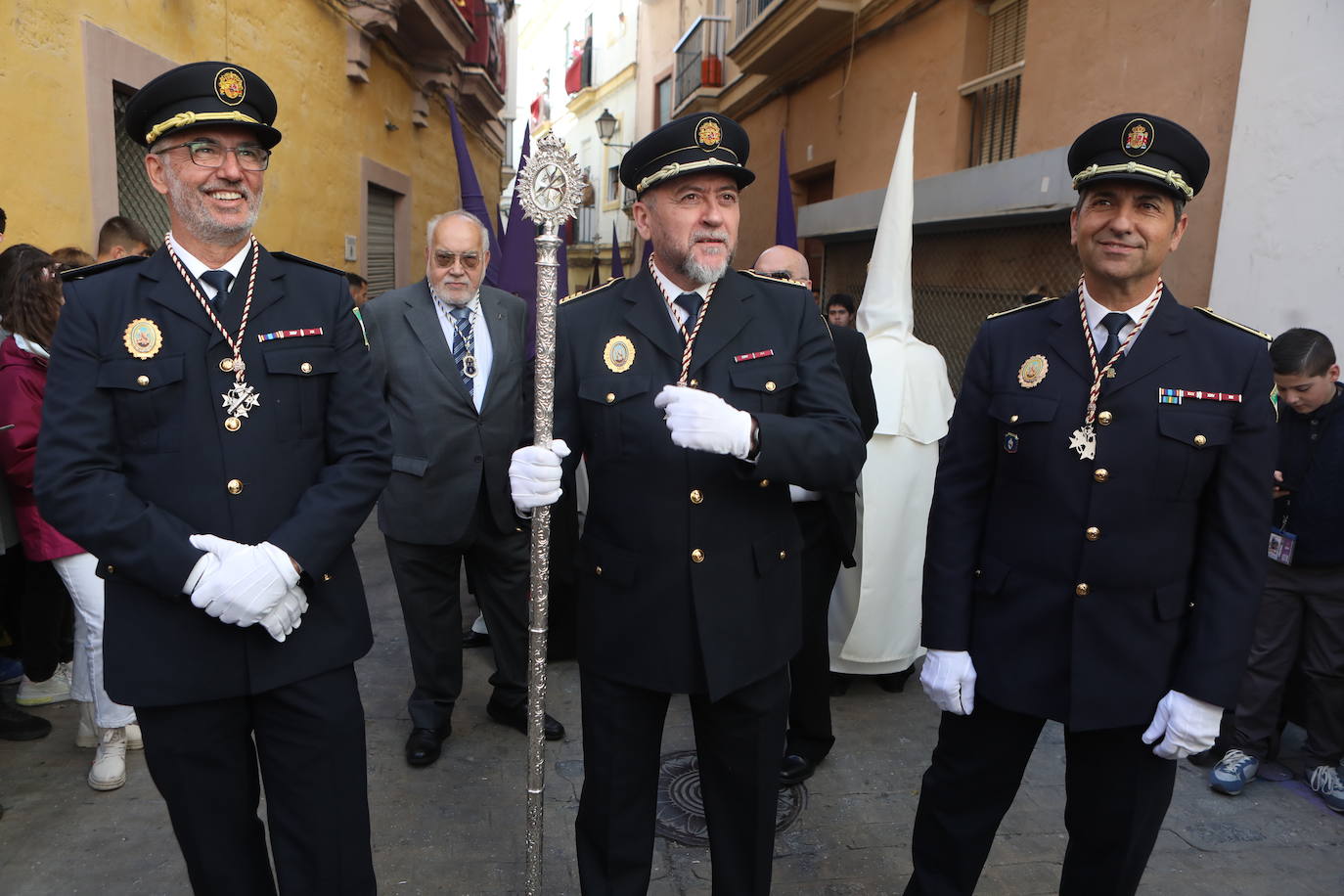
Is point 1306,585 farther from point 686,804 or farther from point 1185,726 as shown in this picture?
point 686,804

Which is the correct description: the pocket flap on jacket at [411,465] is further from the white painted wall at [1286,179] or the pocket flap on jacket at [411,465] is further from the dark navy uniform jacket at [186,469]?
the white painted wall at [1286,179]

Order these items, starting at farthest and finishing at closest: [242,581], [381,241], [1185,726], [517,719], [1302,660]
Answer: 1. [381,241]
2. [517,719]
3. [1302,660]
4. [1185,726]
5. [242,581]

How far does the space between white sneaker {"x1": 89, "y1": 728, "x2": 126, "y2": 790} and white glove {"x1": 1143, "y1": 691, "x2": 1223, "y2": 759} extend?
334 cm

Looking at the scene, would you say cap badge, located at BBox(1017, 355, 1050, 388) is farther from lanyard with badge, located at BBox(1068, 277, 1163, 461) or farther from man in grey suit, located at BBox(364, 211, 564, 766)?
man in grey suit, located at BBox(364, 211, 564, 766)

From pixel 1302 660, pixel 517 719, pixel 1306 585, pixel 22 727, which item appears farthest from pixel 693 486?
pixel 22 727

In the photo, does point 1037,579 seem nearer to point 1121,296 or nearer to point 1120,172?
point 1121,296

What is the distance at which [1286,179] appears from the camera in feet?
14.9

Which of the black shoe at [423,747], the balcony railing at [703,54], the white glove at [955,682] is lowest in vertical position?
the black shoe at [423,747]

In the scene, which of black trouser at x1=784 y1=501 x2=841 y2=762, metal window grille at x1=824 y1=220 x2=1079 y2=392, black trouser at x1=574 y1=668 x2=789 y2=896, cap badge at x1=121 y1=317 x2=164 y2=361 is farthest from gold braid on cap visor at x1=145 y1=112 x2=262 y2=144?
metal window grille at x1=824 y1=220 x2=1079 y2=392

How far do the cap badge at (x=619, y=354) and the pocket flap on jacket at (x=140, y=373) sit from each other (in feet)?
3.11

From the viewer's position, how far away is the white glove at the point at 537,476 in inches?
85.4

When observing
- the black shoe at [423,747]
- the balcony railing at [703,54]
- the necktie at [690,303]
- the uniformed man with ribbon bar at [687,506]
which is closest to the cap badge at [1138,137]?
the uniformed man with ribbon bar at [687,506]

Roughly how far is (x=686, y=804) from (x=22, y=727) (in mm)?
2695

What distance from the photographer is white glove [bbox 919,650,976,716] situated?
7.45ft
